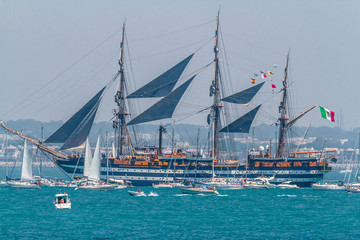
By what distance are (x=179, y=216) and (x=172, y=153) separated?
1746 inches

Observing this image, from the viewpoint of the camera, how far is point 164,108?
355ft

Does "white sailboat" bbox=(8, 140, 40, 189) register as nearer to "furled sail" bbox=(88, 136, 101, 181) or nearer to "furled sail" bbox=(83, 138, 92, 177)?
"furled sail" bbox=(83, 138, 92, 177)

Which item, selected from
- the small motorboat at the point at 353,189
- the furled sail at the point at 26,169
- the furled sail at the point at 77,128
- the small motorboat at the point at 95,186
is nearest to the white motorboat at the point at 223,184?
the small motorboat at the point at 95,186

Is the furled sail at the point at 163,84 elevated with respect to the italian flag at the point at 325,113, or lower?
elevated

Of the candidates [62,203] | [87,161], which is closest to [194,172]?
[87,161]

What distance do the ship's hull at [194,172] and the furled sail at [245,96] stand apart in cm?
988

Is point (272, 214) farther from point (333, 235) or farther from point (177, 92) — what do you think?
point (177, 92)

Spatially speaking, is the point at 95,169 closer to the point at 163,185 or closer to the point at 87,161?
the point at 87,161

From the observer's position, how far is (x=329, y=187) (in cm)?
10838

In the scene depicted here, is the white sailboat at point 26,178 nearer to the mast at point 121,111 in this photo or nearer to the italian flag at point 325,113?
the mast at point 121,111

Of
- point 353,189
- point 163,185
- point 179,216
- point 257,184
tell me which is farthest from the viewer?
point 257,184

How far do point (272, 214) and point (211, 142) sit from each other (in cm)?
4247

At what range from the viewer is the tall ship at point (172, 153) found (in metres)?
106

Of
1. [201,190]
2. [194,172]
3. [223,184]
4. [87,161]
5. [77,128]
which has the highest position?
[77,128]
